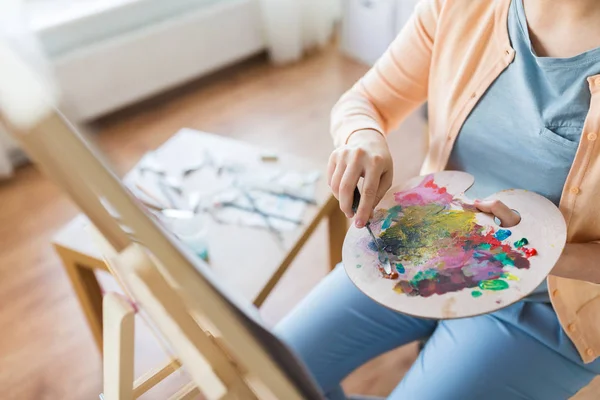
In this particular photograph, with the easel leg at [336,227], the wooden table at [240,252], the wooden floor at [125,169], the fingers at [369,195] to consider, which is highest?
the fingers at [369,195]

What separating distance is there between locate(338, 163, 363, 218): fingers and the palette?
0.04 m

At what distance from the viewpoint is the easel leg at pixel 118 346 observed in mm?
672

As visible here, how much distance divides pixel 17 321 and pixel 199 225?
0.74m

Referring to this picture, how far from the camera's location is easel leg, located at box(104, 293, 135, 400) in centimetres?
67

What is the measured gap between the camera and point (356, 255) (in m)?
0.77

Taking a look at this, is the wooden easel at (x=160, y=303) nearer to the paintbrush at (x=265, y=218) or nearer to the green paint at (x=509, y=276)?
the green paint at (x=509, y=276)

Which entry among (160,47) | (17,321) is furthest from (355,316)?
(160,47)

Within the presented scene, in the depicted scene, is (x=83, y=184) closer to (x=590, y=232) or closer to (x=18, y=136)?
(x=18, y=136)

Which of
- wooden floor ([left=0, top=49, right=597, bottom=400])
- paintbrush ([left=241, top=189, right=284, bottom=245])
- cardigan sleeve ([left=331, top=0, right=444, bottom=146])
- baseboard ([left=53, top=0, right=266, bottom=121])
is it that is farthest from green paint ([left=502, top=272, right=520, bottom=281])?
baseboard ([left=53, top=0, right=266, bottom=121])

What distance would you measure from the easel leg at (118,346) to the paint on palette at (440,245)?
32cm

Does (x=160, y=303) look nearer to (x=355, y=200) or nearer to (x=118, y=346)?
(x=118, y=346)

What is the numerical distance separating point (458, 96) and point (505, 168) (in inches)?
5.2

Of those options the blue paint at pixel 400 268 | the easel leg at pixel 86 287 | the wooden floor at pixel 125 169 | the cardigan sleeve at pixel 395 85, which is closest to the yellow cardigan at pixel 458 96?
the cardigan sleeve at pixel 395 85

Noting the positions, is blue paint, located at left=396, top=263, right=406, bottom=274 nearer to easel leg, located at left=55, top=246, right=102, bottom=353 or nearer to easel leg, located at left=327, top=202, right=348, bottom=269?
easel leg, located at left=327, top=202, right=348, bottom=269
